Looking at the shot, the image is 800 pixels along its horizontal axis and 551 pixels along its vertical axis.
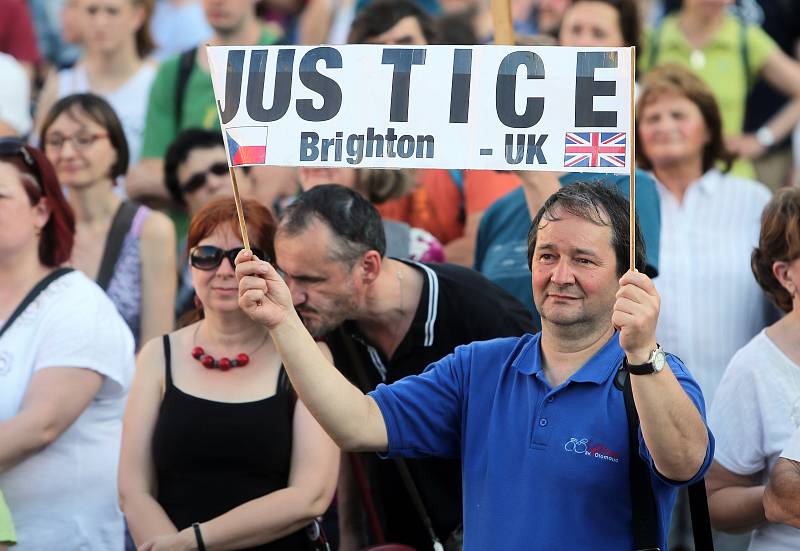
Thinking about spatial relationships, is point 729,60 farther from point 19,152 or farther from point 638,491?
point 638,491

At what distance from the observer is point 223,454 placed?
4.15 metres

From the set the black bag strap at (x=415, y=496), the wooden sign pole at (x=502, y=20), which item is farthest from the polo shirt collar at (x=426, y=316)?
the wooden sign pole at (x=502, y=20)

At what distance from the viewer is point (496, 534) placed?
3230mm

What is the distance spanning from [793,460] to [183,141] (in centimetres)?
335

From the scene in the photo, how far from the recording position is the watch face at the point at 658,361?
2943mm

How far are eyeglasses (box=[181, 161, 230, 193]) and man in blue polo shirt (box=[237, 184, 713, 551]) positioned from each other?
2.66 m

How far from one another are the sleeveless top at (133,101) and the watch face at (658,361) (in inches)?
166

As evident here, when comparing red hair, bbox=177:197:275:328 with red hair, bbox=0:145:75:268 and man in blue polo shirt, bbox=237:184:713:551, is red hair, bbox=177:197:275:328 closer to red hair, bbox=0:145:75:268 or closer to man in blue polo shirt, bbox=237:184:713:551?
red hair, bbox=0:145:75:268

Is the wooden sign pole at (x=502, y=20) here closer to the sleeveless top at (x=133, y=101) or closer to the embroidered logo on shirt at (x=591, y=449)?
the embroidered logo on shirt at (x=591, y=449)

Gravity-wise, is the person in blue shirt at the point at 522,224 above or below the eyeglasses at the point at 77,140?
below

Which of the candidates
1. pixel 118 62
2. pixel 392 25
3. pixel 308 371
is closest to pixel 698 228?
pixel 392 25

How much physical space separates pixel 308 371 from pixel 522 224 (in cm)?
195

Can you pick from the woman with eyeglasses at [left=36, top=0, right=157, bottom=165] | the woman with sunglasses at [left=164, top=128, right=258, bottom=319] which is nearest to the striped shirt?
the woman with sunglasses at [left=164, top=128, right=258, bottom=319]

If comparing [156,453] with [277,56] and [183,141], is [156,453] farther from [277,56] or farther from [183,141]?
[183,141]
